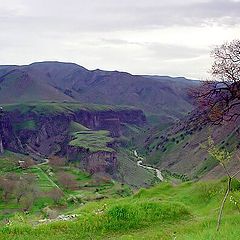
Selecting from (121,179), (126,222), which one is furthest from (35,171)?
(126,222)

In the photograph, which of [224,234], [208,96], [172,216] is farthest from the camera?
[208,96]

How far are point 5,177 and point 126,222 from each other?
128156 millimetres

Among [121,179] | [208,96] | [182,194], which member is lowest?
[121,179]

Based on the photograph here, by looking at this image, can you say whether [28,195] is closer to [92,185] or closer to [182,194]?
[92,185]

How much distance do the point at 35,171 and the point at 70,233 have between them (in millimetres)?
154830

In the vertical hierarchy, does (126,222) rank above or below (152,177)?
above

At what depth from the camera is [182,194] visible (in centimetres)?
3172

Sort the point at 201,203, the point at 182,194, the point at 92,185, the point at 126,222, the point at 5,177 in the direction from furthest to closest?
the point at 92,185 < the point at 5,177 < the point at 182,194 < the point at 201,203 < the point at 126,222

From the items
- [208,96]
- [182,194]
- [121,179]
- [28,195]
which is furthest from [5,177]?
[208,96]

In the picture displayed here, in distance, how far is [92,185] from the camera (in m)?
155

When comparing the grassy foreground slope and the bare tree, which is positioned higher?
the bare tree

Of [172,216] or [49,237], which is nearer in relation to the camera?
[49,237]

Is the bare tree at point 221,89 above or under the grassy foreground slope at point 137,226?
above

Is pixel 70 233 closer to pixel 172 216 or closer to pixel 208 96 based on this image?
pixel 172 216
